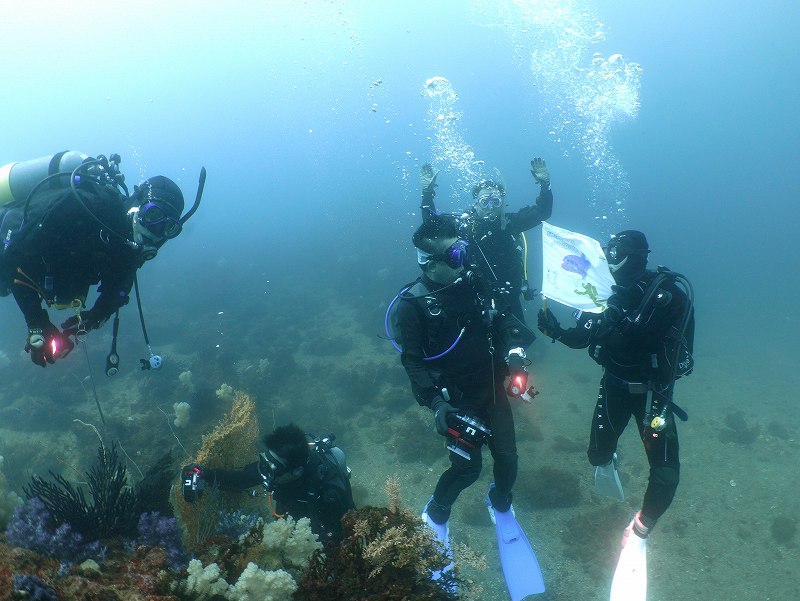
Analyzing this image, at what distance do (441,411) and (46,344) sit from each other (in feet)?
13.8

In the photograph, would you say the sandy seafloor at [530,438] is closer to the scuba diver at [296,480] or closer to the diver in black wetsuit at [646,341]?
the diver in black wetsuit at [646,341]

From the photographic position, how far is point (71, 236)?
4.20 meters

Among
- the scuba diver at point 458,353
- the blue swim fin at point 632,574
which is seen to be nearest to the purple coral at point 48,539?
the scuba diver at point 458,353

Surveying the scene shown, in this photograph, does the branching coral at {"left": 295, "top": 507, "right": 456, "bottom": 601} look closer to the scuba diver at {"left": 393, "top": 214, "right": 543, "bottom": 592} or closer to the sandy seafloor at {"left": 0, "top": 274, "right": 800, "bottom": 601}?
the scuba diver at {"left": 393, "top": 214, "right": 543, "bottom": 592}

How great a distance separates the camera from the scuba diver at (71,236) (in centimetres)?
409

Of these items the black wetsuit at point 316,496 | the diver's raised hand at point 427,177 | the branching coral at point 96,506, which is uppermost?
the diver's raised hand at point 427,177

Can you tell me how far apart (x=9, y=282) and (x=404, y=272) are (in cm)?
2551

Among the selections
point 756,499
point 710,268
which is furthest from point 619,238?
point 710,268

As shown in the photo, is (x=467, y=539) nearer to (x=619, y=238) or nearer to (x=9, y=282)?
(x=619, y=238)

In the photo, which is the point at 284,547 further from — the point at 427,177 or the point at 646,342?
the point at 427,177

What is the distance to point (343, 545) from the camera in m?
2.95

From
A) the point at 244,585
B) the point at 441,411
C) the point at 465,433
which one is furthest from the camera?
the point at 465,433

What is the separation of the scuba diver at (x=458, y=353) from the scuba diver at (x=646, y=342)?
87 cm

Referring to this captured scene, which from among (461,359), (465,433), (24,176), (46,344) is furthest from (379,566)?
(24,176)
